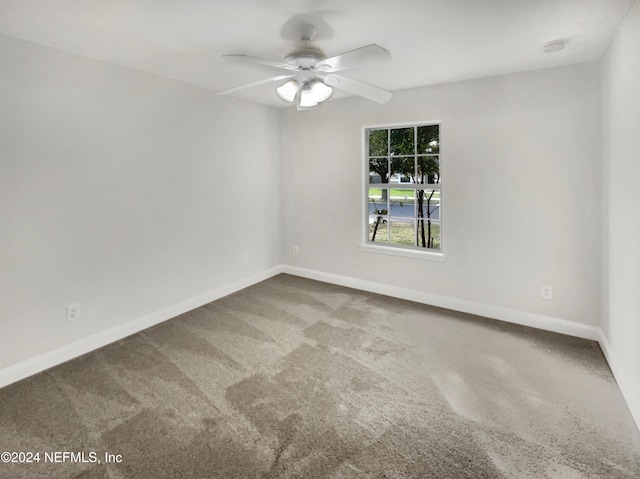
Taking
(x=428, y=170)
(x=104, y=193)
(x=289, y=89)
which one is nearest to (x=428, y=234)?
(x=428, y=170)

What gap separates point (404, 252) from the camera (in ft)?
12.6

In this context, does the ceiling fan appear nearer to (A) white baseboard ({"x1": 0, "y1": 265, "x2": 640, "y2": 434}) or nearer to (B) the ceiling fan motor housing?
(B) the ceiling fan motor housing

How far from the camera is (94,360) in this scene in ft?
8.54

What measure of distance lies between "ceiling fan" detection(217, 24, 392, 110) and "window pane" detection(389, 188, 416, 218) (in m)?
1.41

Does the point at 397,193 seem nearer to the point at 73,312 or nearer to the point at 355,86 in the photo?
the point at 355,86

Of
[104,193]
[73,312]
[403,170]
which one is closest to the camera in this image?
[73,312]

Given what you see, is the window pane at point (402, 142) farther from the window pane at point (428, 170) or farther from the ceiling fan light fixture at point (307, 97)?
the ceiling fan light fixture at point (307, 97)

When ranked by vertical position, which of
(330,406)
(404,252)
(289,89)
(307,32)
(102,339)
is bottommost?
(330,406)

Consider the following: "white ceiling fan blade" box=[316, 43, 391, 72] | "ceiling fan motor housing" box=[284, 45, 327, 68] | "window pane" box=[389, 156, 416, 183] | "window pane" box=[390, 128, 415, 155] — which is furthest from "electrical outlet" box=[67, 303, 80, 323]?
"window pane" box=[390, 128, 415, 155]

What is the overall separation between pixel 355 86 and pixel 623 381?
272cm

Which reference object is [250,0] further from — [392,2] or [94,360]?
[94,360]

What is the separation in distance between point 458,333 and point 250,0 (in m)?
2.99

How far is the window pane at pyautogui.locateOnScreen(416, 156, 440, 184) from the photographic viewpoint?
3674mm

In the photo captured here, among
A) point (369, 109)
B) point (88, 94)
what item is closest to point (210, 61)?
point (88, 94)
